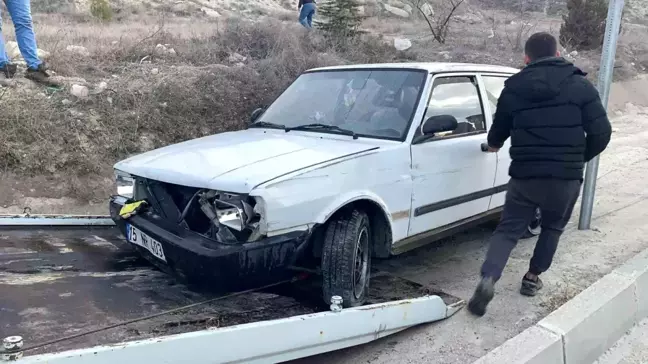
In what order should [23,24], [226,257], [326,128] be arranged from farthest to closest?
1. [23,24]
2. [326,128]
3. [226,257]

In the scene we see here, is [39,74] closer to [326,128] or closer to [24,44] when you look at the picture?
[24,44]

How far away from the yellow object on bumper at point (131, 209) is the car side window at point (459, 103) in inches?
80.1

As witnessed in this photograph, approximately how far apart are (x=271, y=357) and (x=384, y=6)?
27.4m

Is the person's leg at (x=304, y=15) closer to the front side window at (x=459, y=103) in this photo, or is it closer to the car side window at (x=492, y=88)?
the car side window at (x=492, y=88)

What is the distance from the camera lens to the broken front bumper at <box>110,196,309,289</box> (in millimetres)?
3141

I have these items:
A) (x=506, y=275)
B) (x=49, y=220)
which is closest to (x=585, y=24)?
(x=506, y=275)

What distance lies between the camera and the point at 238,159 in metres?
3.54

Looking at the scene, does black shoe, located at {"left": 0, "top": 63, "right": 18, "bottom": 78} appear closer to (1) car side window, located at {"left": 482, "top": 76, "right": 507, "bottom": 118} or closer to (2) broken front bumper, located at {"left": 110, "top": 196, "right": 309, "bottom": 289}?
(2) broken front bumper, located at {"left": 110, "top": 196, "right": 309, "bottom": 289}

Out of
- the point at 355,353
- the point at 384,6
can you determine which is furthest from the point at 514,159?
the point at 384,6

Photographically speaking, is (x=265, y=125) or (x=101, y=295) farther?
(x=265, y=125)

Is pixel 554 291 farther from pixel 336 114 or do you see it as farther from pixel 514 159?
pixel 336 114

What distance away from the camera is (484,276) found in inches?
149

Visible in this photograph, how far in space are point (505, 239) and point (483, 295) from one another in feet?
1.40

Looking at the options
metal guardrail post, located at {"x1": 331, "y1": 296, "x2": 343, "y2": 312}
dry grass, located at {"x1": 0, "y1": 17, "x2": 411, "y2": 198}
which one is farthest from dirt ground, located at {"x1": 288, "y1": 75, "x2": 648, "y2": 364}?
dry grass, located at {"x1": 0, "y1": 17, "x2": 411, "y2": 198}
